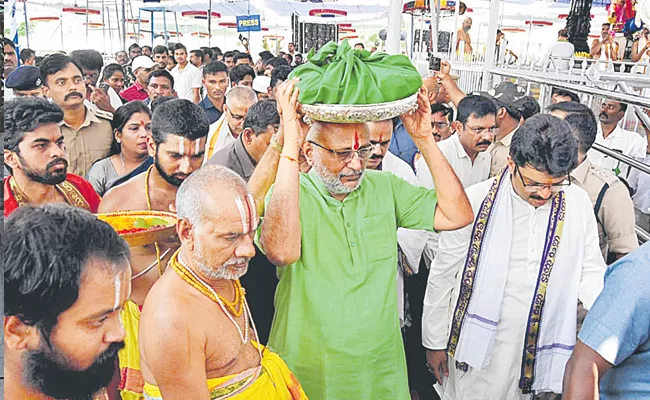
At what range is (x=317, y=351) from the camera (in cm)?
224

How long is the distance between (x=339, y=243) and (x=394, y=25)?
7.19 feet

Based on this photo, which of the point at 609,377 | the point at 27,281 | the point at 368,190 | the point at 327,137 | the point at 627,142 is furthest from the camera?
the point at 627,142

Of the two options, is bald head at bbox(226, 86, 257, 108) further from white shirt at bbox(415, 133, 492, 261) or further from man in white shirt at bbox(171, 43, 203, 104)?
man in white shirt at bbox(171, 43, 203, 104)

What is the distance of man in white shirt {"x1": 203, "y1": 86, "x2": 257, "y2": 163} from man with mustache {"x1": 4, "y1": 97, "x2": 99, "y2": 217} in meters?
1.72

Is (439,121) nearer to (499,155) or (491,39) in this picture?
(499,155)

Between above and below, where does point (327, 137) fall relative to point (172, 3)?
below

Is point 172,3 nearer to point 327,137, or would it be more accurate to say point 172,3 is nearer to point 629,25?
point 629,25

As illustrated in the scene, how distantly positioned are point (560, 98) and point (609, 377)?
126 inches

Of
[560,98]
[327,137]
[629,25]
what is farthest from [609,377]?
[629,25]

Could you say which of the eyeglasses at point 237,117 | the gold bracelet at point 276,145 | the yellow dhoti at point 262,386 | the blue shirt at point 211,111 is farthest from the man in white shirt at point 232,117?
the yellow dhoti at point 262,386

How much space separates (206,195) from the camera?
1.85 m

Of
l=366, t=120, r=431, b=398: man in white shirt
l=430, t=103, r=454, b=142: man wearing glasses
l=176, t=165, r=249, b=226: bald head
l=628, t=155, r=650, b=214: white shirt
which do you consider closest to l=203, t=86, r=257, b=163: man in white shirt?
l=366, t=120, r=431, b=398: man in white shirt

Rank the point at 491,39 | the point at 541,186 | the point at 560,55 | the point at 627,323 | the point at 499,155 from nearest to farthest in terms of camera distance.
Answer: the point at 627,323 < the point at 541,186 < the point at 499,155 < the point at 491,39 < the point at 560,55

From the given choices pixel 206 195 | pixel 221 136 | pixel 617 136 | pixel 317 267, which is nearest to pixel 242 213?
pixel 206 195
